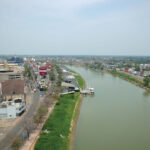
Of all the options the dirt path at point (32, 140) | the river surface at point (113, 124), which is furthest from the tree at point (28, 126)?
the river surface at point (113, 124)

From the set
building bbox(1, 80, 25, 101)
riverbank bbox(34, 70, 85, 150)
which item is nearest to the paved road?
riverbank bbox(34, 70, 85, 150)

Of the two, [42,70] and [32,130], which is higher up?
[42,70]

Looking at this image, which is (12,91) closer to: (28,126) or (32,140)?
(28,126)

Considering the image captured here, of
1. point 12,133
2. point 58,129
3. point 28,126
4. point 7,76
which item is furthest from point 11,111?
point 7,76

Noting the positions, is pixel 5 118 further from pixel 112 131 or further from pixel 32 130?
pixel 112 131

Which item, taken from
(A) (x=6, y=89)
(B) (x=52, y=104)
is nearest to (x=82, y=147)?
(B) (x=52, y=104)

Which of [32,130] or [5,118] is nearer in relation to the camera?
[32,130]

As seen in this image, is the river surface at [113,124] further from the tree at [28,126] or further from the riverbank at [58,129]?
the tree at [28,126]
